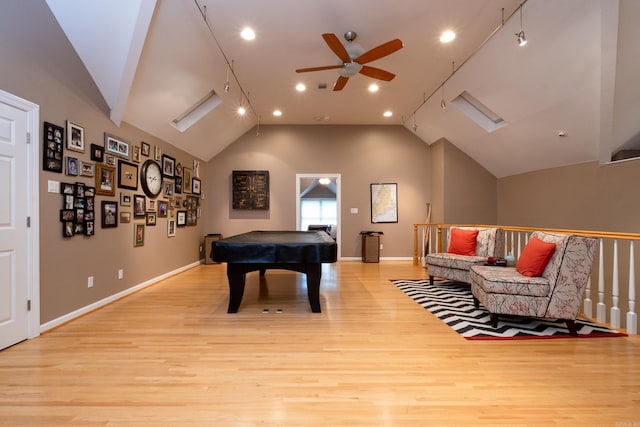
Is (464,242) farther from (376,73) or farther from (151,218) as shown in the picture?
(151,218)

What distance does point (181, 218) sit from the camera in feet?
18.3

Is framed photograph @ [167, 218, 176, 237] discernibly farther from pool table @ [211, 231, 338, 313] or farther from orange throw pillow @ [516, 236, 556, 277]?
orange throw pillow @ [516, 236, 556, 277]

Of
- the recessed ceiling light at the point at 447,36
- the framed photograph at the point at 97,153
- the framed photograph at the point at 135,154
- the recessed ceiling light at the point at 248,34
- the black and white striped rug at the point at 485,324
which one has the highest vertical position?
the recessed ceiling light at the point at 447,36

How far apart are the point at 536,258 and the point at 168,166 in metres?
5.59

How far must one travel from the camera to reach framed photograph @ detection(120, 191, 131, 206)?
3.83 metres

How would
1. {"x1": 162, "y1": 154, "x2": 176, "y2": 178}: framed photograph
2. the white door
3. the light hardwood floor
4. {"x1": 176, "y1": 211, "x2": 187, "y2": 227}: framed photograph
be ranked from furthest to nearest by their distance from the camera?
{"x1": 176, "y1": 211, "x2": 187, "y2": 227}: framed photograph
{"x1": 162, "y1": 154, "x2": 176, "y2": 178}: framed photograph
the white door
the light hardwood floor

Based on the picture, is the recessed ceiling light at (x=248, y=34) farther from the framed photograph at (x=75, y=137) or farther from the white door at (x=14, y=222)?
the white door at (x=14, y=222)

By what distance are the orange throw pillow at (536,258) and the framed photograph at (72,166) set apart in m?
4.85

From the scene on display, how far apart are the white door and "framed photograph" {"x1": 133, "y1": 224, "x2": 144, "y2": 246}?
5.16ft

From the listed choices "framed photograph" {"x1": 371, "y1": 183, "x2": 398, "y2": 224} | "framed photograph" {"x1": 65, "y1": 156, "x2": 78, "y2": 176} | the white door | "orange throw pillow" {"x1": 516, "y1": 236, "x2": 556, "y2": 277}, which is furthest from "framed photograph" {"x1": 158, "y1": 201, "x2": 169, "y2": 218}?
"orange throw pillow" {"x1": 516, "y1": 236, "x2": 556, "y2": 277}

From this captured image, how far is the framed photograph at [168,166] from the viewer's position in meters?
4.98

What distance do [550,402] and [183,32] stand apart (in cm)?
468

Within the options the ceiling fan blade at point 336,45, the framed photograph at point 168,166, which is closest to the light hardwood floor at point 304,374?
the framed photograph at point 168,166

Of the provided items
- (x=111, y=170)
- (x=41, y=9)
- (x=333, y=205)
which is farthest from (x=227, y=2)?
(x=333, y=205)
